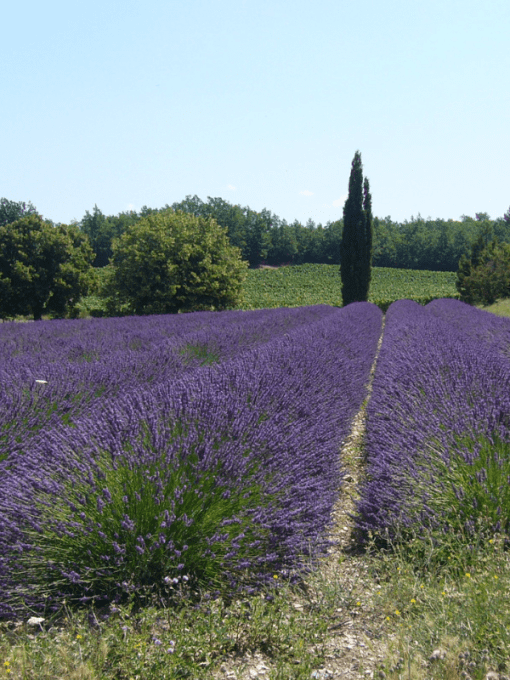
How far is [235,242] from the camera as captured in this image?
231 feet

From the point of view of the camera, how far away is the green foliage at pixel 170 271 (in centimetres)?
2017

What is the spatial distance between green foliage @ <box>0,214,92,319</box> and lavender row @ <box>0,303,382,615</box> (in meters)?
20.8

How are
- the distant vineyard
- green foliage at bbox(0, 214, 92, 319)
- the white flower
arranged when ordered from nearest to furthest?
the white flower
green foliage at bbox(0, 214, 92, 319)
the distant vineyard

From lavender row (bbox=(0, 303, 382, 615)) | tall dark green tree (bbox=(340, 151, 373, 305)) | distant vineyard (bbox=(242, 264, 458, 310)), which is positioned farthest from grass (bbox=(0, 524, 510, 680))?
distant vineyard (bbox=(242, 264, 458, 310))

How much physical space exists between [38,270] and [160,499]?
22.4m

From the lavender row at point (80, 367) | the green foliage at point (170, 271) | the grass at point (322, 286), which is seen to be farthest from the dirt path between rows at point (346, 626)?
the grass at point (322, 286)

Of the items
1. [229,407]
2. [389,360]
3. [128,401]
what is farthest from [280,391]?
[389,360]

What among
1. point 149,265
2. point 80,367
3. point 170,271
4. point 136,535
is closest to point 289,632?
point 136,535

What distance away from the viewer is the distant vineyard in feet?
141

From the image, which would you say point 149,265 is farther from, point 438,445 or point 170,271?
point 438,445

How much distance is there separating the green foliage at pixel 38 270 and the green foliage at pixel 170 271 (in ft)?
7.22

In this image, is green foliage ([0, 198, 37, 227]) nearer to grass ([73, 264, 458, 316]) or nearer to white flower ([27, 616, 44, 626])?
grass ([73, 264, 458, 316])

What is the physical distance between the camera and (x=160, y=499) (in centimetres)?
187

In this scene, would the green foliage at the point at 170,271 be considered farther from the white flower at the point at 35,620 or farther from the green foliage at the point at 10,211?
the green foliage at the point at 10,211
